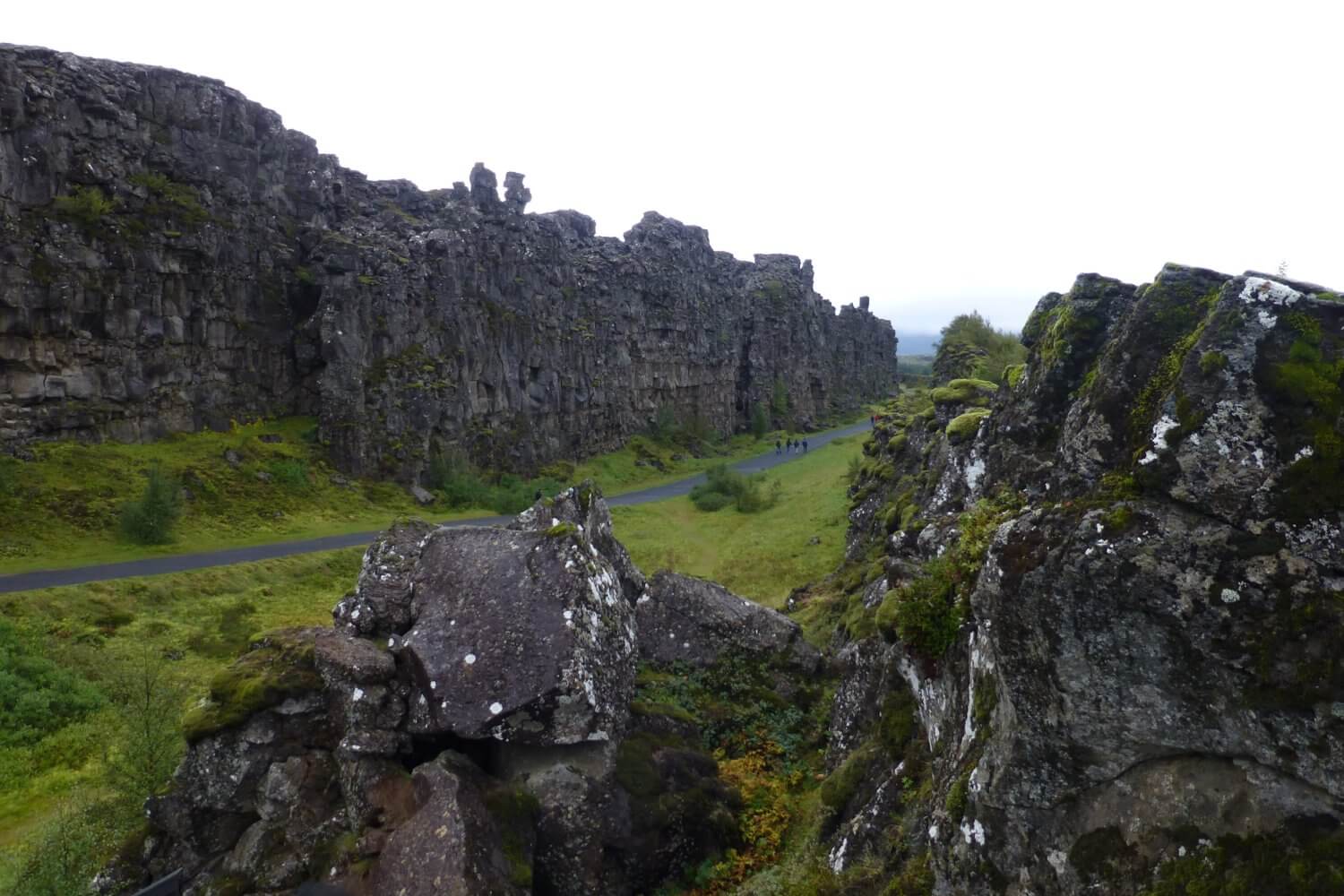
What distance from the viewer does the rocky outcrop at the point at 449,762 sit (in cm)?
1058

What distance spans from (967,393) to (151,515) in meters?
37.2

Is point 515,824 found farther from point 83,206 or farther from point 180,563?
point 83,206

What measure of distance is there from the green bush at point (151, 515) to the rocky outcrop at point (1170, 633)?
38250 millimetres

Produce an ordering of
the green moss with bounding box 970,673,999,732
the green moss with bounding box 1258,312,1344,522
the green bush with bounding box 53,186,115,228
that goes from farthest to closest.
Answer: the green bush with bounding box 53,186,115,228 → the green moss with bounding box 970,673,999,732 → the green moss with bounding box 1258,312,1344,522

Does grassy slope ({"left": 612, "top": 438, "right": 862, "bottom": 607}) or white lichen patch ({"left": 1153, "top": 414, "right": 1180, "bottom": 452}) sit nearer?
white lichen patch ({"left": 1153, "top": 414, "right": 1180, "bottom": 452})

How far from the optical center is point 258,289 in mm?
52156

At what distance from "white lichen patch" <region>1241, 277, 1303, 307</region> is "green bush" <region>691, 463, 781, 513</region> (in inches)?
1774

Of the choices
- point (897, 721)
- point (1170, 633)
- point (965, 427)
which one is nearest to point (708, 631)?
point (897, 721)

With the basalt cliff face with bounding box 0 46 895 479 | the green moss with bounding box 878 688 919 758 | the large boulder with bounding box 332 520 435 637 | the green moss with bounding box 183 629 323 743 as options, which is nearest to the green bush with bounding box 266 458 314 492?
the basalt cliff face with bounding box 0 46 895 479

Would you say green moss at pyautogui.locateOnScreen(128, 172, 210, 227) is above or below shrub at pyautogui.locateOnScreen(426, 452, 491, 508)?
above

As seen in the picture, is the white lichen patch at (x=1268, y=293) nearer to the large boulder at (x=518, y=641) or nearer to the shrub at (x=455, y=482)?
the large boulder at (x=518, y=641)

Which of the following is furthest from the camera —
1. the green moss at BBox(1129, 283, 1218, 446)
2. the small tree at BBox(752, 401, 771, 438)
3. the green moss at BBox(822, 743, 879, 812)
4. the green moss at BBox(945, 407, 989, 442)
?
the small tree at BBox(752, 401, 771, 438)

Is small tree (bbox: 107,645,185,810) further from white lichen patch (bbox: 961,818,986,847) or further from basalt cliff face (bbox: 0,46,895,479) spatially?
basalt cliff face (bbox: 0,46,895,479)

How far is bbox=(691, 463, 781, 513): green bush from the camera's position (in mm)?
52938
